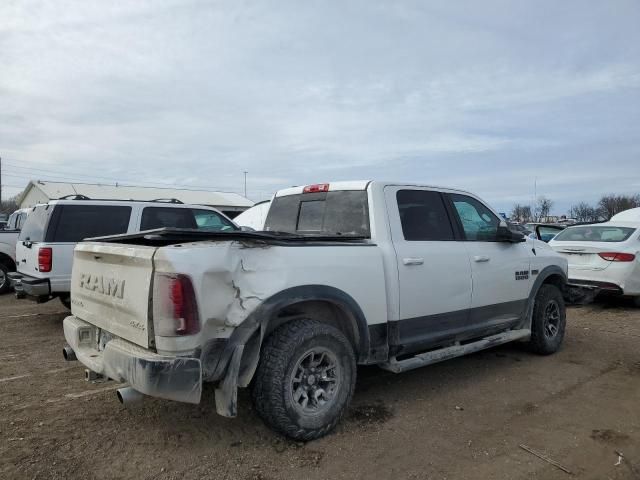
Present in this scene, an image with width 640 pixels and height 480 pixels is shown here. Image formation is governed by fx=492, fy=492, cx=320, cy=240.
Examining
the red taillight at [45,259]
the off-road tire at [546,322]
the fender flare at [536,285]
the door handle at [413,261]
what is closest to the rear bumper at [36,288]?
the red taillight at [45,259]

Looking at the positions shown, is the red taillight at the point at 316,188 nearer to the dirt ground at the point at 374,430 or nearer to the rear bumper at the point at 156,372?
the dirt ground at the point at 374,430

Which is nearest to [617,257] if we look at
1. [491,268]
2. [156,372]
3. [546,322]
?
Result: [546,322]

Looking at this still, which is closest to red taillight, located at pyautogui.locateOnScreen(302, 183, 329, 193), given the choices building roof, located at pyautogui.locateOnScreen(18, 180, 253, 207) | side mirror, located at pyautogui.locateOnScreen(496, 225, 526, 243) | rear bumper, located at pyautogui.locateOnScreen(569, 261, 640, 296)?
side mirror, located at pyautogui.locateOnScreen(496, 225, 526, 243)

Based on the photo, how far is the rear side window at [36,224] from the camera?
24.1ft

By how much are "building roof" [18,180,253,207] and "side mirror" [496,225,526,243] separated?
32.0 m

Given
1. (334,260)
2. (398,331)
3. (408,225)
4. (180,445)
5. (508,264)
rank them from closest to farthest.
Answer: (180,445), (334,260), (398,331), (408,225), (508,264)

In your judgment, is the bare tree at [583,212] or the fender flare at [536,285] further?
the bare tree at [583,212]

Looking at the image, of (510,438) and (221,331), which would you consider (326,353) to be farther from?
(510,438)

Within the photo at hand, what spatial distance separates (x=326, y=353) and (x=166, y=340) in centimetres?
117

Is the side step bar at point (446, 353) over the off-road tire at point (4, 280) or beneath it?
beneath

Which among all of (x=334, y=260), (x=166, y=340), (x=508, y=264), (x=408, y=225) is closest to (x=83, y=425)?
(x=166, y=340)

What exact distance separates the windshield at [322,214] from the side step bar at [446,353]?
3.68ft

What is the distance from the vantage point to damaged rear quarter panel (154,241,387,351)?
3.03 meters

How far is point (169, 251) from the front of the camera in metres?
2.99
